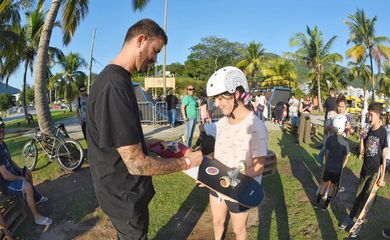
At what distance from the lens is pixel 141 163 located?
1.79 meters

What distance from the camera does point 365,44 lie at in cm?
2972

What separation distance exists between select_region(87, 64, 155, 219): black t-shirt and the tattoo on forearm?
50mm

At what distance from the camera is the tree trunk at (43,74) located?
693 centimetres

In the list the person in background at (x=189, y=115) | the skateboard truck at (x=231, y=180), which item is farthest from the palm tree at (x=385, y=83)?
the skateboard truck at (x=231, y=180)

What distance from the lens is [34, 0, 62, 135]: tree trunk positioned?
22.7 ft

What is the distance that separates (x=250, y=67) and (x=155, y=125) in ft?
104

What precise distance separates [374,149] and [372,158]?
0.14m

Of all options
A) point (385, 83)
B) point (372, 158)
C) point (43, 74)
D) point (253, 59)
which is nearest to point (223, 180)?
→ point (372, 158)

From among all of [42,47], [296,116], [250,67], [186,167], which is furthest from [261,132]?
[250,67]

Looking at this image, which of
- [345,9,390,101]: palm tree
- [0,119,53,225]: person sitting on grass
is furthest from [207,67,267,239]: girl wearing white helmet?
[345,9,390,101]: palm tree

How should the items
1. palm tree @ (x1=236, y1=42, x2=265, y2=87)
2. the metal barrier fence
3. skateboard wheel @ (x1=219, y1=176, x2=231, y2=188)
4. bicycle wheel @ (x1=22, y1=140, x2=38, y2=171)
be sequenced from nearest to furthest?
skateboard wheel @ (x1=219, y1=176, x2=231, y2=188) < bicycle wheel @ (x1=22, y1=140, x2=38, y2=171) < the metal barrier fence < palm tree @ (x1=236, y1=42, x2=265, y2=87)

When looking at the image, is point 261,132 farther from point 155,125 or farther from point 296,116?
point 155,125

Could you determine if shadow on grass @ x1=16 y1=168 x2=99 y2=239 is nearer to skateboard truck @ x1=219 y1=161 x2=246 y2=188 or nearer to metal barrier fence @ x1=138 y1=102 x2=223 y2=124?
skateboard truck @ x1=219 y1=161 x2=246 y2=188

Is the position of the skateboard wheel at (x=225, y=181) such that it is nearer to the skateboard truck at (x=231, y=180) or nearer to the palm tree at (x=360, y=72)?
the skateboard truck at (x=231, y=180)
